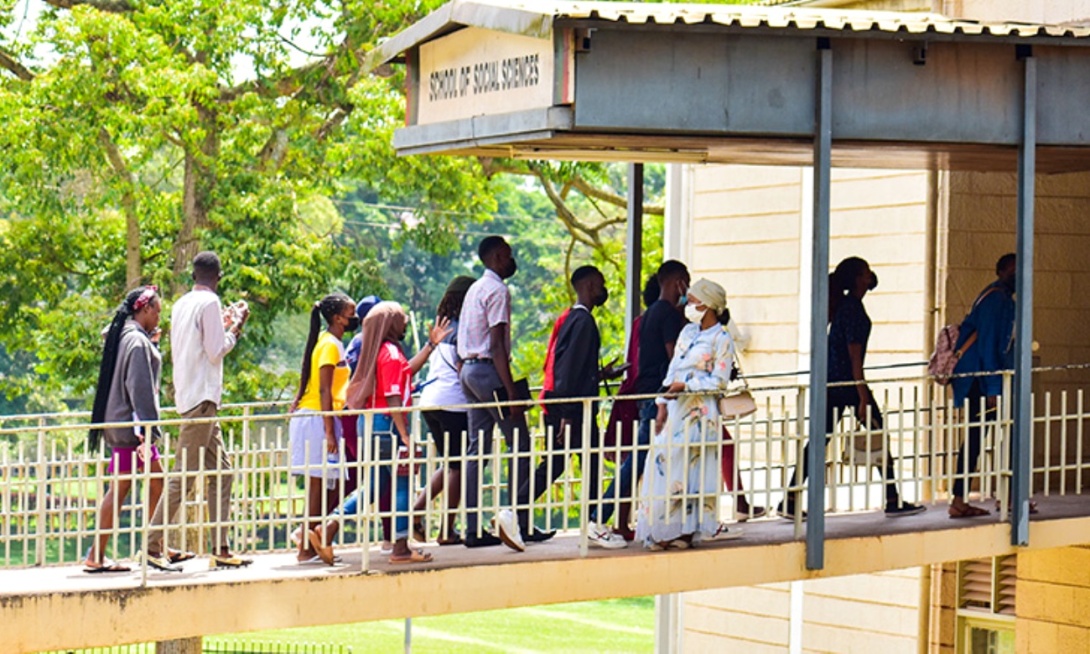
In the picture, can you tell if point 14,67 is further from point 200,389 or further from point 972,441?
point 972,441

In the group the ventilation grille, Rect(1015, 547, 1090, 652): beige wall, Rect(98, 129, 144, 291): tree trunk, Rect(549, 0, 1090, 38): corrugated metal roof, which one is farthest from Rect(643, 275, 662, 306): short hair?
Rect(98, 129, 144, 291): tree trunk

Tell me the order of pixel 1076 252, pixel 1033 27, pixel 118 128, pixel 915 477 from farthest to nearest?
1. pixel 118 128
2. pixel 1076 252
3. pixel 915 477
4. pixel 1033 27

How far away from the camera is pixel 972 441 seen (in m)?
12.3

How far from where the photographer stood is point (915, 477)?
11.7 metres

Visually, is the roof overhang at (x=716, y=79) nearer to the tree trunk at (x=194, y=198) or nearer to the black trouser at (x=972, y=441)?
the black trouser at (x=972, y=441)

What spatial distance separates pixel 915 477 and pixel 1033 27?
271 cm

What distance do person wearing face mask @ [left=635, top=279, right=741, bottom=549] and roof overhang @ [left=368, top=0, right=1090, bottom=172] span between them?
1.04m

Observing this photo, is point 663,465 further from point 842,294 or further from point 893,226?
point 893,226

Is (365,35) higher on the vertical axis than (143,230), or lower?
higher

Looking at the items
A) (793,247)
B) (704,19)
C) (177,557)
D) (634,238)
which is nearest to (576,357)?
(704,19)

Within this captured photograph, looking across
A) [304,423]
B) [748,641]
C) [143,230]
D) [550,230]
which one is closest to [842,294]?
[304,423]

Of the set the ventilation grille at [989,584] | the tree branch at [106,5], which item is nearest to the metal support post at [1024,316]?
Answer: the ventilation grille at [989,584]

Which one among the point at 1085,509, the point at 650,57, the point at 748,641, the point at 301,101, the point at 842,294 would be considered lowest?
the point at 748,641

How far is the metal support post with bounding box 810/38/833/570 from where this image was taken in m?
10.5
